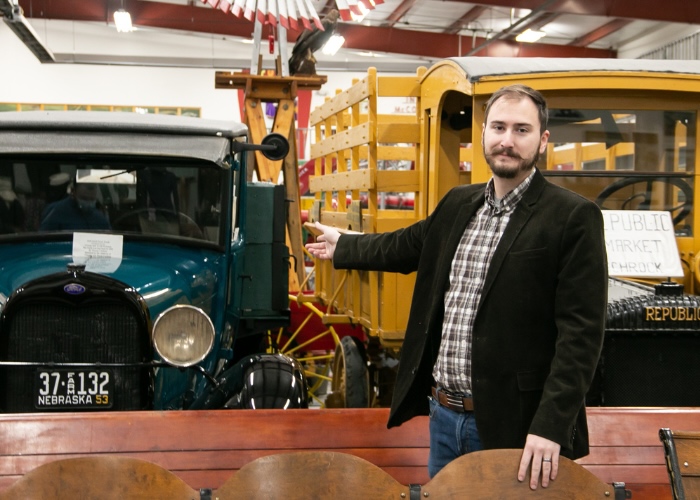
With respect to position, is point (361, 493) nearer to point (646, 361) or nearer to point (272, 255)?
point (646, 361)

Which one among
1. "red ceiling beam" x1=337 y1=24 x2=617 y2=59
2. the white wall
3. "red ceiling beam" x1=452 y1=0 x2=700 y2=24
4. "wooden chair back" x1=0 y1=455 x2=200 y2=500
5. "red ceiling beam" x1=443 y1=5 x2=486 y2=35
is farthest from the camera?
the white wall

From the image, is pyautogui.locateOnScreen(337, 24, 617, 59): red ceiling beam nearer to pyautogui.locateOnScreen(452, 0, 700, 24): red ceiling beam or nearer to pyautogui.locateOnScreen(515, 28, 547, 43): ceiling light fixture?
pyautogui.locateOnScreen(515, 28, 547, 43): ceiling light fixture

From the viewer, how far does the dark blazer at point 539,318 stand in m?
2.27

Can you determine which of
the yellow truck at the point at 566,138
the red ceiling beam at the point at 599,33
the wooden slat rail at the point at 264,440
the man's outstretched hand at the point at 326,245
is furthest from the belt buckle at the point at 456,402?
the red ceiling beam at the point at 599,33

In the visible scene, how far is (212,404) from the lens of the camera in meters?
4.41

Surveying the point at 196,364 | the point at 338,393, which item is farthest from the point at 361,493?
the point at 338,393

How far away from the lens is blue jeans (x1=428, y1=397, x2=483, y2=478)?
8.13ft

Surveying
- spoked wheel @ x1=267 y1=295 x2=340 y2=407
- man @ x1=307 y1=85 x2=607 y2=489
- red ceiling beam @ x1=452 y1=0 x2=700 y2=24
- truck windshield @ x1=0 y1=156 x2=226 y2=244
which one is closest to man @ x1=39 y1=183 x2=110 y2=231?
truck windshield @ x1=0 y1=156 x2=226 y2=244

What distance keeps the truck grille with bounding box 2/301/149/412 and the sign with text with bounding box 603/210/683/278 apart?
2317 mm

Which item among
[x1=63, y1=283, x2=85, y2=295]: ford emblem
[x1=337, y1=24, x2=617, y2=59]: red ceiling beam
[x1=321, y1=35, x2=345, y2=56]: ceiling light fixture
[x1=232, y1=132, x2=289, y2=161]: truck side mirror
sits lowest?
[x1=63, y1=283, x2=85, y2=295]: ford emblem

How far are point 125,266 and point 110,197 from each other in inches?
20.0

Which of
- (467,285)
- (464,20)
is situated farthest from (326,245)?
(464,20)

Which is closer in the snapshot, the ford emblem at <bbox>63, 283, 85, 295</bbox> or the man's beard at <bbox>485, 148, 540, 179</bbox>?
the man's beard at <bbox>485, 148, 540, 179</bbox>

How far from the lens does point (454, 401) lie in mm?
2480
